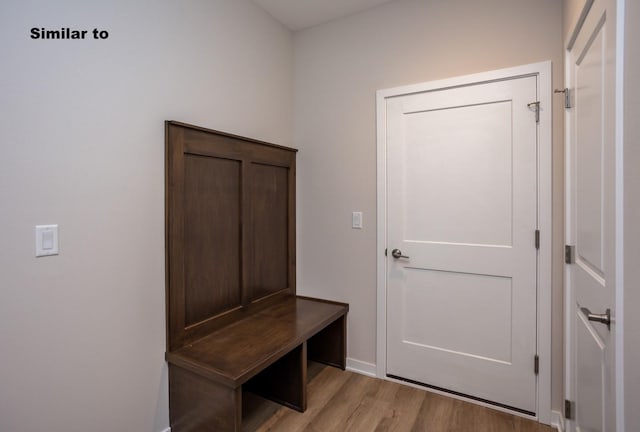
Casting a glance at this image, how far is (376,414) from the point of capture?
2000mm

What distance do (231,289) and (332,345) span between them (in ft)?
3.23

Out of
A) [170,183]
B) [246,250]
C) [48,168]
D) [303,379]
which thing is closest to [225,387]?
[303,379]

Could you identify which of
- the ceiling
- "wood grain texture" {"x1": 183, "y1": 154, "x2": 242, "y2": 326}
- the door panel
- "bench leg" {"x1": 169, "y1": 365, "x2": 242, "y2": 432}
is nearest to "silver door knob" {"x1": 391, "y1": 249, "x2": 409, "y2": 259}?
the door panel

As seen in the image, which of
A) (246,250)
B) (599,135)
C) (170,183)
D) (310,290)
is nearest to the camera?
(599,135)

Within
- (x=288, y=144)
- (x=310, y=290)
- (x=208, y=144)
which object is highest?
(x=288, y=144)

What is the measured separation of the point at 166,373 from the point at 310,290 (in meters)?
1.24

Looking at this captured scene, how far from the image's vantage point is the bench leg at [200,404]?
155cm

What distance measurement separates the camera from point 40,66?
4.25 feet

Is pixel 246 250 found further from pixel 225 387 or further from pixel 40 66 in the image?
pixel 40 66

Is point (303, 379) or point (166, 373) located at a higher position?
point (166, 373)

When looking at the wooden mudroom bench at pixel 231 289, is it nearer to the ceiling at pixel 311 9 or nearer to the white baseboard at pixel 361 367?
the white baseboard at pixel 361 367

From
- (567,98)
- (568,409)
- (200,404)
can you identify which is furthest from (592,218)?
(200,404)

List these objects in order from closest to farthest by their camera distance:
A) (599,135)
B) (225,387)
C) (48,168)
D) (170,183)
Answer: (599,135) < (48,168) < (225,387) < (170,183)

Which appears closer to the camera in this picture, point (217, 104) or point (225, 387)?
point (225, 387)
